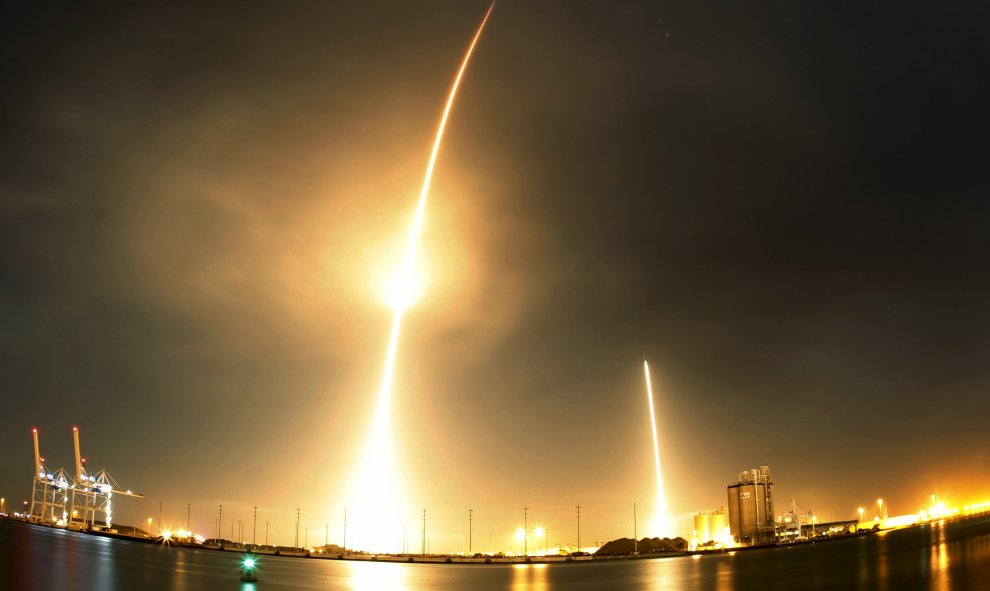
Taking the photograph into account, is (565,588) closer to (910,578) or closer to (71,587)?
(910,578)

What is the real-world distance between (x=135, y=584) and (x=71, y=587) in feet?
23.0

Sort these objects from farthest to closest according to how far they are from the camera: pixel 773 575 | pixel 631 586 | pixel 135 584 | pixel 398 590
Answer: pixel 773 575 → pixel 631 586 → pixel 398 590 → pixel 135 584

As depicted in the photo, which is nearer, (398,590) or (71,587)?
(71,587)

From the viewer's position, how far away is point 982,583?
48156 millimetres

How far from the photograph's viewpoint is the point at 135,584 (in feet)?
184

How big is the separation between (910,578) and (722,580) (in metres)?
19.4

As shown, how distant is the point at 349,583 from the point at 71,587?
26.0 metres

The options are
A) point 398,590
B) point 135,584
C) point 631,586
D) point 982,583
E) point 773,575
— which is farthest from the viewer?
point 773,575

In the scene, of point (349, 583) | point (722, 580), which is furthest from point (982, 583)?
point (349, 583)

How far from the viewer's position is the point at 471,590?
66.4m

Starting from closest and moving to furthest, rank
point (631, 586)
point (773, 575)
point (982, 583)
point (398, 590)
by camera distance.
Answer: point (982, 583)
point (398, 590)
point (631, 586)
point (773, 575)

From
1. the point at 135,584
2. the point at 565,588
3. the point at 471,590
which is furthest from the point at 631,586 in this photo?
the point at 135,584

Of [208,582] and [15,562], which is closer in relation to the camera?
[208,582]

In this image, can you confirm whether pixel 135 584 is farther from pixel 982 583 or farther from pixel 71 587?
pixel 982 583
